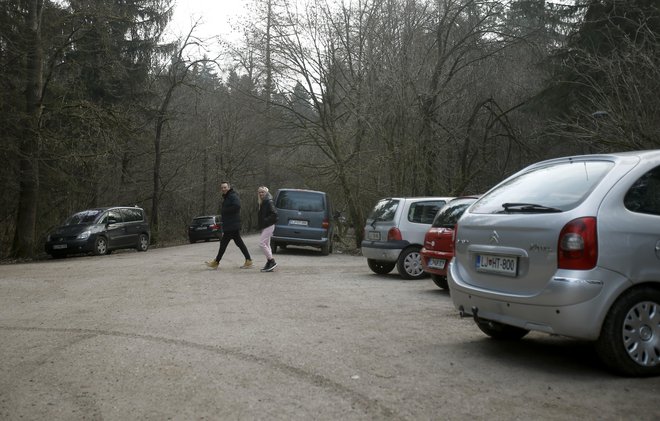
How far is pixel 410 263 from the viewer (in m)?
11.9

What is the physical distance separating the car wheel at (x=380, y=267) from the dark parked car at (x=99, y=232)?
37.3 ft

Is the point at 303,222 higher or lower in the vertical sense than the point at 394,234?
higher

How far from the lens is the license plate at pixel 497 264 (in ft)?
16.9

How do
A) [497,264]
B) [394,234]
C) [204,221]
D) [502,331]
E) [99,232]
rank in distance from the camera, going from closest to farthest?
1. [497,264]
2. [502,331]
3. [394,234]
4. [99,232]
5. [204,221]

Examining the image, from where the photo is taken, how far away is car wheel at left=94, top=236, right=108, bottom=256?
20.6 metres

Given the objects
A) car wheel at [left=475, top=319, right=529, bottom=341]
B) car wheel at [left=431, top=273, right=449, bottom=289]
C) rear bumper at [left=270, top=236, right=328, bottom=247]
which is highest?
rear bumper at [left=270, top=236, right=328, bottom=247]

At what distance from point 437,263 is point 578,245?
16.0 ft

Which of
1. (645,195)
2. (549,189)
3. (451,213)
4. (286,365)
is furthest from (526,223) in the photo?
(451,213)

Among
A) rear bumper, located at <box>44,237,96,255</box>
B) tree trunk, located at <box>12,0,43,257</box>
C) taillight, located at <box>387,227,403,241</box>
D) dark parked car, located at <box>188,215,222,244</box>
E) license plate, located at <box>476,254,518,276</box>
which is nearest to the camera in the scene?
license plate, located at <box>476,254,518,276</box>

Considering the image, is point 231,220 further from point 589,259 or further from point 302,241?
point 589,259

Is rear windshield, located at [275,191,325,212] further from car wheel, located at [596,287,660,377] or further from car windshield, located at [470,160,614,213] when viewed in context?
car wheel, located at [596,287,660,377]

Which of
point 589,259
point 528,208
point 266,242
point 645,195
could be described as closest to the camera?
point 589,259

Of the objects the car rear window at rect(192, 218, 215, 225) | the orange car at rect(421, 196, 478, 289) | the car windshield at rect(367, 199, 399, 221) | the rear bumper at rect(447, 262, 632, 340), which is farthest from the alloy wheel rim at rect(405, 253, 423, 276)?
the car rear window at rect(192, 218, 215, 225)

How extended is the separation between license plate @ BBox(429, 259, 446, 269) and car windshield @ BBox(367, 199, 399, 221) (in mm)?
2495
